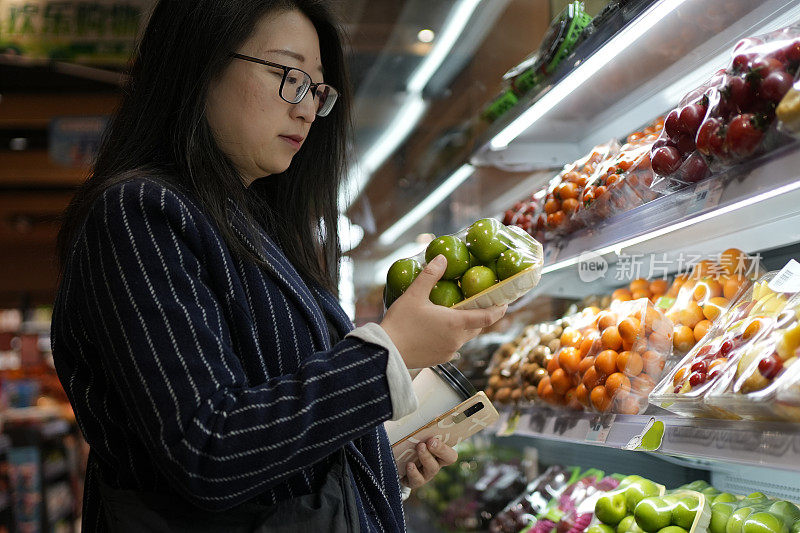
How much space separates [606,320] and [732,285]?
11.6 inches

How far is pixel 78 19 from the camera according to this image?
13.2ft

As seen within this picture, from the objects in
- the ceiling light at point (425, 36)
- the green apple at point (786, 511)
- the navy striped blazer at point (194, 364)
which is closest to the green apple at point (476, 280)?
the navy striped blazer at point (194, 364)

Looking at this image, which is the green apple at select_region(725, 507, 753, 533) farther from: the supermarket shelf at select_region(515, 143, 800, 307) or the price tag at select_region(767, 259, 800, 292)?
the supermarket shelf at select_region(515, 143, 800, 307)

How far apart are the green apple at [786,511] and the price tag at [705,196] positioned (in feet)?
1.94

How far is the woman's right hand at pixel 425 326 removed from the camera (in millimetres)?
1074

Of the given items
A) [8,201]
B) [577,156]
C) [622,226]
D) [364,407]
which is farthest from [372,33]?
[8,201]

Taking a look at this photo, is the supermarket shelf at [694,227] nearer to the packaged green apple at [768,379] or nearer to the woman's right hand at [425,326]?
the packaged green apple at [768,379]

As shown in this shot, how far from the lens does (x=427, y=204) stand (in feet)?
11.0

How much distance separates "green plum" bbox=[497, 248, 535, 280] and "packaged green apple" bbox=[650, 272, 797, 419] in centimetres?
35

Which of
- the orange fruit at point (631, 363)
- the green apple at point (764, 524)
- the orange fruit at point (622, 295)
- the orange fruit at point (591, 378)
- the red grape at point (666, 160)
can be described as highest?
the red grape at point (666, 160)

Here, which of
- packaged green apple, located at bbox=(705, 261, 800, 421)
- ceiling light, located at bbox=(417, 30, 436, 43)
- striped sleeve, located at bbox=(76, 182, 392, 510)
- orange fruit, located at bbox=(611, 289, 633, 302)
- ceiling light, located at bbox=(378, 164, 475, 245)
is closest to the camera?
striped sleeve, located at bbox=(76, 182, 392, 510)

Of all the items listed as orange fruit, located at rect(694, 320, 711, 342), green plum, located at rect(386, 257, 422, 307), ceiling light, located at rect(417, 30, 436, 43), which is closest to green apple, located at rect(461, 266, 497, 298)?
green plum, located at rect(386, 257, 422, 307)

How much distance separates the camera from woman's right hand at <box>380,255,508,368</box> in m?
1.07

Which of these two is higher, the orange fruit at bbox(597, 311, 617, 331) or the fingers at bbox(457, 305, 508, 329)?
the fingers at bbox(457, 305, 508, 329)
